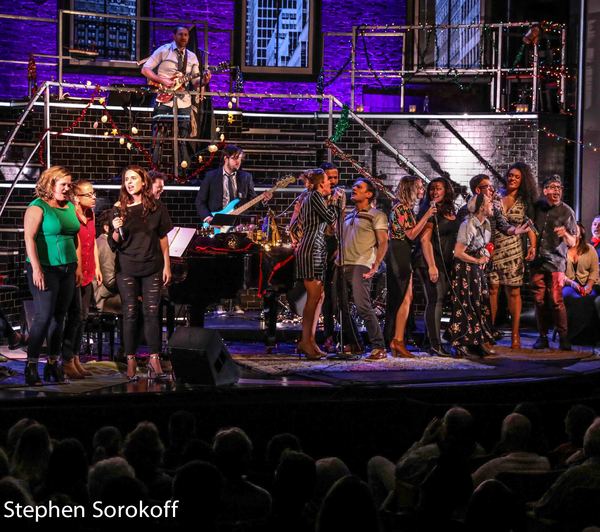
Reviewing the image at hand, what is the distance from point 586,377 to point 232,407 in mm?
2969

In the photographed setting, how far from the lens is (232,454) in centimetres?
454

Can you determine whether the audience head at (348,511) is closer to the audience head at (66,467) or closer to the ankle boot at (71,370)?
the audience head at (66,467)

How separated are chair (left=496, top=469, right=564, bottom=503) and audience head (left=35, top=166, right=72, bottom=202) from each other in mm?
4073

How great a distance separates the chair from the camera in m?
4.50

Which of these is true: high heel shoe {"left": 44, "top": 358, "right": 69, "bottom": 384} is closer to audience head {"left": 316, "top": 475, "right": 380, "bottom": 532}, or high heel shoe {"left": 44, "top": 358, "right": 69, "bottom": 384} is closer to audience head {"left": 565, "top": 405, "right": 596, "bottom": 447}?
audience head {"left": 565, "top": 405, "right": 596, "bottom": 447}

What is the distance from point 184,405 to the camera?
7.19 metres

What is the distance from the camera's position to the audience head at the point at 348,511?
11.0ft

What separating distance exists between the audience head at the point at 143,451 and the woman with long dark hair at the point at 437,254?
464cm

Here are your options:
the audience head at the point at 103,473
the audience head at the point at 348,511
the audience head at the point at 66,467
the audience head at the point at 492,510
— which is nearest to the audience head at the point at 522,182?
the audience head at the point at 66,467

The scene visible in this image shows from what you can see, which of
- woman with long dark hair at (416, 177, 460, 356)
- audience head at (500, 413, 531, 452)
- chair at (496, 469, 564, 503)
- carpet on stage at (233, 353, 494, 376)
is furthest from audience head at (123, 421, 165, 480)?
woman with long dark hair at (416, 177, 460, 356)

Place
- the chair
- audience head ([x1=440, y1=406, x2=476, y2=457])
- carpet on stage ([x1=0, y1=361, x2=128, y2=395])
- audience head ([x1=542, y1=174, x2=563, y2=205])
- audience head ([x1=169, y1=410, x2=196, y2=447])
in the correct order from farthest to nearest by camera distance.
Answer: audience head ([x1=542, y1=174, x2=563, y2=205])
carpet on stage ([x1=0, y1=361, x2=128, y2=395])
audience head ([x1=169, y1=410, x2=196, y2=447])
audience head ([x1=440, y1=406, x2=476, y2=457])
the chair

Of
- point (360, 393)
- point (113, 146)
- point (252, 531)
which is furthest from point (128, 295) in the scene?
point (113, 146)

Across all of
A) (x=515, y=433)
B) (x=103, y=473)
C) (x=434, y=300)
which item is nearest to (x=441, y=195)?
(x=434, y=300)

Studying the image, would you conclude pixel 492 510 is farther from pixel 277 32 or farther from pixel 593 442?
pixel 277 32
